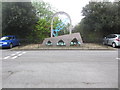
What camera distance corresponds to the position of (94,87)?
165 inches

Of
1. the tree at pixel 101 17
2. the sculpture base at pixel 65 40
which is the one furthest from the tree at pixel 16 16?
the tree at pixel 101 17

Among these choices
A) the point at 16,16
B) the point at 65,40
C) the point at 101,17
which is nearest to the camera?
the point at 65,40

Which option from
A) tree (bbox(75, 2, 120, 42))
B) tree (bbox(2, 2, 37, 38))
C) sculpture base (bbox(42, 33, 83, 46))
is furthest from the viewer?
tree (bbox(75, 2, 120, 42))

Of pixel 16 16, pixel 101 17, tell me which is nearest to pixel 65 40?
pixel 101 17

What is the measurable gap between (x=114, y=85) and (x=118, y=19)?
17.1 meters

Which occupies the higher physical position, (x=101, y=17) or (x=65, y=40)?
(x=101, y=17)

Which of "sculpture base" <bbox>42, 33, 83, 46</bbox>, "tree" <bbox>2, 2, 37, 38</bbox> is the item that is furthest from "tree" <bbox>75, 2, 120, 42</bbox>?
"tree" <bbox>2, 2, 37, 38</bbox>

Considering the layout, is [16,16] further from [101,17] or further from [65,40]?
[101,17]

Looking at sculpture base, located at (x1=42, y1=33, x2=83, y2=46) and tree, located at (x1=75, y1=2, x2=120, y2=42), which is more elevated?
tree, located at (x1=75, y1=2, x2=120, y2=42)

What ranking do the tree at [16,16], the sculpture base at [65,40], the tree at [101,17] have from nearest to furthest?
the sculpture base at [65,40], the tree at [16,16], the tree at [101,17]

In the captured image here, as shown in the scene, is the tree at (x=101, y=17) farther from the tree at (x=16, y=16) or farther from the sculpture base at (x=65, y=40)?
the tree at (x=16, y=16)

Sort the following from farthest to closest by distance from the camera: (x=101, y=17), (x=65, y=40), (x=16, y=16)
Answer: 1. (x=101, y=17)
2. (x=16, y=16)
3. (x=65, y=40)

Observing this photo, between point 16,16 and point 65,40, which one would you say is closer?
point 65,40

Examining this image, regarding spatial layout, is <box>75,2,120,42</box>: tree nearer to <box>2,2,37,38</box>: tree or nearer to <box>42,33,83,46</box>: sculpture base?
<box>42,33,83,46</box>: sculpture base
